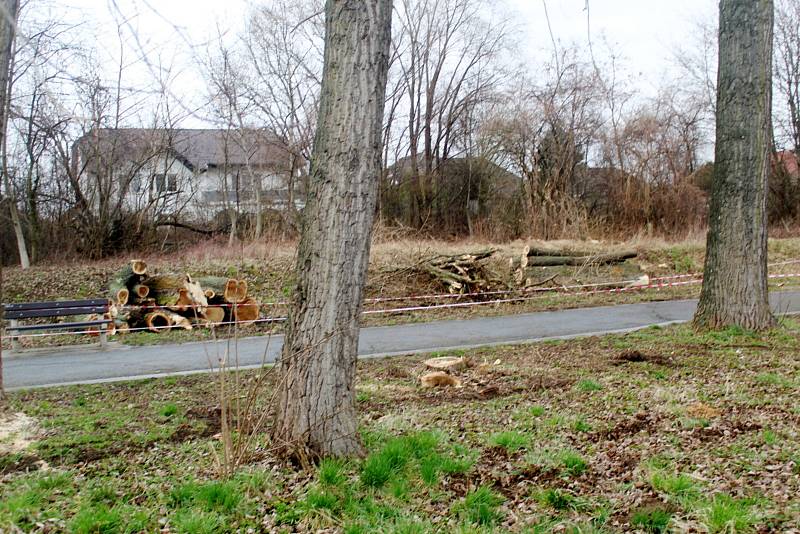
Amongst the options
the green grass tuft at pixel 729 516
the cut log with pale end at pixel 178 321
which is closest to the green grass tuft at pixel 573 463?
the green grass tuft at pixel 729 516

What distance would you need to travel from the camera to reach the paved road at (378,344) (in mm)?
9758

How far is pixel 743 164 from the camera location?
29.8ft

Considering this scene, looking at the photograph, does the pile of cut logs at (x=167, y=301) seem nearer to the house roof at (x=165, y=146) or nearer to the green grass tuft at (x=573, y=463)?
the house roof at (x=165, y=146)

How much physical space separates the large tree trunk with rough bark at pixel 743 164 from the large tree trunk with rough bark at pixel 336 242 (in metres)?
6.42

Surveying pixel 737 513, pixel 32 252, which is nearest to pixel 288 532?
pixel 737 513

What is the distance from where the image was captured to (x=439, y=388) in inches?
284

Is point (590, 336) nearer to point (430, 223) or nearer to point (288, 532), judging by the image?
point (288, 532)

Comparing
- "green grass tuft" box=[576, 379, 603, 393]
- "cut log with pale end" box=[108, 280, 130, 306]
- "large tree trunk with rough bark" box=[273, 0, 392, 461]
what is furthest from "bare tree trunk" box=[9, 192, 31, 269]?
"large tree trunk with rough bark" box=[273, 0, 392, 461]

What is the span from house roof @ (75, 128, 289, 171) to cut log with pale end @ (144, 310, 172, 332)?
1059 cm

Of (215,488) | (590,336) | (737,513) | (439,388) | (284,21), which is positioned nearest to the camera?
(737,513)

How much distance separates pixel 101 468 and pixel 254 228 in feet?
72.6

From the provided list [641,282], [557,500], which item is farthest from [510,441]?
[641,282]

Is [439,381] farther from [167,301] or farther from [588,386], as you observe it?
[167,301]

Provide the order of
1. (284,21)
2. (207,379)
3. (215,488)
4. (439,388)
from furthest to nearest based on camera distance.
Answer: (284,21) < (207,379) < (439,388) < (215,488)
